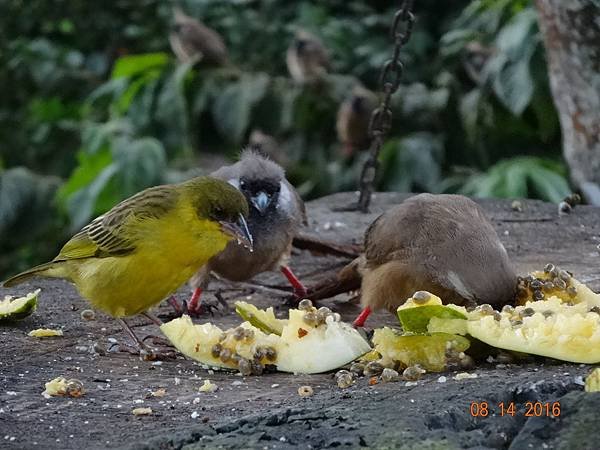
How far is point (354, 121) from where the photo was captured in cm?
954

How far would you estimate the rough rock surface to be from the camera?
2.65m

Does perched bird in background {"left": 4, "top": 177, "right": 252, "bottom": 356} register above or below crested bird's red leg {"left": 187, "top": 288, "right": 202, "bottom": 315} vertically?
above

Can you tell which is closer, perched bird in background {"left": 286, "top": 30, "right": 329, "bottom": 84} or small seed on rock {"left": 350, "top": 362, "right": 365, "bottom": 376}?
small seed on rock {"left": 350, "top": 362, "right": 365, "bottom": 376}

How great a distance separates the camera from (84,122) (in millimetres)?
11219

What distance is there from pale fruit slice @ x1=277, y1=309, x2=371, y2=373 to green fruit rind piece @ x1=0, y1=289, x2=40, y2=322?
3.96 ft

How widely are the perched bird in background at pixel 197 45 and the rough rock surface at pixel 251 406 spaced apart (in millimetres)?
Result: 6481

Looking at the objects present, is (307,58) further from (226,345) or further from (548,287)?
(226,345)

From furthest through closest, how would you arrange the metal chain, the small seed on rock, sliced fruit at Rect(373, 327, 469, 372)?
the metal chain < the small seed on rock < sliced fruit at Rect(373, 327, 469, 372)

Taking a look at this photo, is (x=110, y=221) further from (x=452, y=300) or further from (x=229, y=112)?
(x=229, y=112)

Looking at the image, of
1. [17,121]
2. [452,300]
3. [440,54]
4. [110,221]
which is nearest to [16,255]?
[17,121]

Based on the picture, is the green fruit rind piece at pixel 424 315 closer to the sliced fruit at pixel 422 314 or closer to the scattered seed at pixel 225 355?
the sliced fruit at pixel 422 314

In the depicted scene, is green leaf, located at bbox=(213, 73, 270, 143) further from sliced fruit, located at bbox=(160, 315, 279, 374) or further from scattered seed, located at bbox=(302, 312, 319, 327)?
scattered seed, located at bbox=(302, 312, 319, 327)

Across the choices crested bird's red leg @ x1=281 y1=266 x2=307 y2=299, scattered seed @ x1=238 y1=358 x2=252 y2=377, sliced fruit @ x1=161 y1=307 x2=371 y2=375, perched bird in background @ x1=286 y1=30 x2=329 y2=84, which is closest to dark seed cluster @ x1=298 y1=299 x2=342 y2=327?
sliced fruit @ x1=161 y1=307 x2=371 y2=375

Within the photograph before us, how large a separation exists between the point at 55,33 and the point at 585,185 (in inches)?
303
